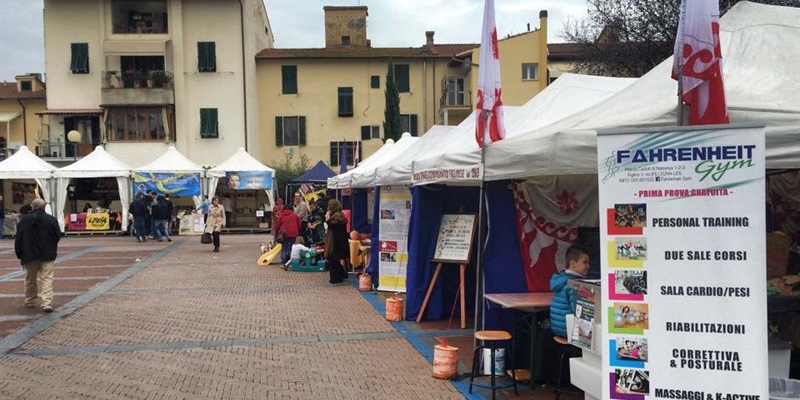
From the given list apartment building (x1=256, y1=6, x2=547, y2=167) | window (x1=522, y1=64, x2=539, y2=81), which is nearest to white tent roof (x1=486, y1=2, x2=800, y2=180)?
window (x1=522, y1=64, x2=539, y2=81)

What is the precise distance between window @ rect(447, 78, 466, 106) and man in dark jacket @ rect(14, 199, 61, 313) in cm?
3324

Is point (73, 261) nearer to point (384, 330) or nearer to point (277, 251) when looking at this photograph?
point (277, 251)

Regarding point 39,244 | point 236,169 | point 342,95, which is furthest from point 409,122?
point 39,244

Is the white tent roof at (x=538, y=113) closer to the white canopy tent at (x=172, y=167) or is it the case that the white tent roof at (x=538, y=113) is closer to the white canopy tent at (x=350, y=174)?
the white canopy tent at (x=350, y=174)

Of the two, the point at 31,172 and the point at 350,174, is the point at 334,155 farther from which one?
the point at 350,174

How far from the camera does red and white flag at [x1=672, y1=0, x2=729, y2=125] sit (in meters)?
4.02

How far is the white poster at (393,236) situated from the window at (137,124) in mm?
29836

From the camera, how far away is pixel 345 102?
42.7 metres

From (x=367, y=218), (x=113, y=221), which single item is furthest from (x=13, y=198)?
(x=367, y=218)

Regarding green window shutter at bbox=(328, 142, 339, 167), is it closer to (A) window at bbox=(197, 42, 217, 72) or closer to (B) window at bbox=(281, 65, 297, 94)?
(B) window at bbox=(281, 65, 297, 94)

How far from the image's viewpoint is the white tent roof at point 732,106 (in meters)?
4.18

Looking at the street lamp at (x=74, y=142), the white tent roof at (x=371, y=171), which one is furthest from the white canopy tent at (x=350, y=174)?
the street lamp at (x=74, y=142)

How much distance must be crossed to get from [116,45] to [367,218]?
29.2m

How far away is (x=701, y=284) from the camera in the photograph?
146 inches
